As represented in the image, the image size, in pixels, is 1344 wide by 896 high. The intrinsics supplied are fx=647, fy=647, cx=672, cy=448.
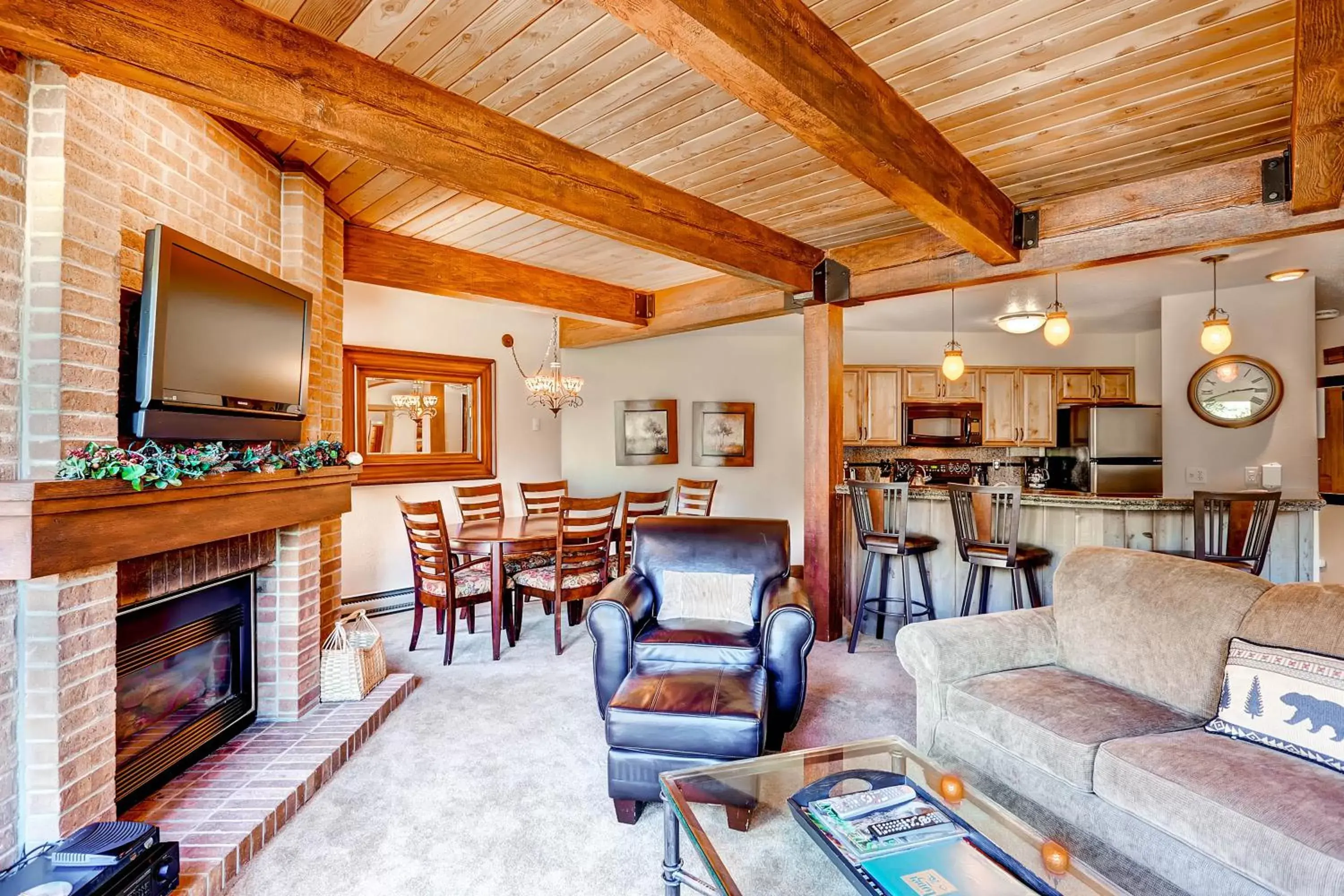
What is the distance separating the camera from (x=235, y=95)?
1.78 meters

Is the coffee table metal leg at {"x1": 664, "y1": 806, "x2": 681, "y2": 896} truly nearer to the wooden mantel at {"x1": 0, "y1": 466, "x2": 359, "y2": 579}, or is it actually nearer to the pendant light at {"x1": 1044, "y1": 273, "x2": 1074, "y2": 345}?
the wooden mantel at {"x1": 0, "y1": 466, "x2": 359, "y2": 579}

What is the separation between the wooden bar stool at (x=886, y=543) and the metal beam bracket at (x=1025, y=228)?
4.72ft

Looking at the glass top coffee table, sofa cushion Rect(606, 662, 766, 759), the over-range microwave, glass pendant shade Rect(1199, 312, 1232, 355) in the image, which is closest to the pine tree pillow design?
the glass top coffee table

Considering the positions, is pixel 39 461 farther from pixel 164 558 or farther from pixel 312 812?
pixel 312 812

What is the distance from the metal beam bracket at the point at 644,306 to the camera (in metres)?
5.35

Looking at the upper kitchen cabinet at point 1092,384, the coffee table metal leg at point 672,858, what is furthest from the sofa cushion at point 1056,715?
the upper kitchen cabinet at point 1092,384

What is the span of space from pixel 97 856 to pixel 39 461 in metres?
1.03

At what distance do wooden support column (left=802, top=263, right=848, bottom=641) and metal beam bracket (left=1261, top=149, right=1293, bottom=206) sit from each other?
6.70 feet

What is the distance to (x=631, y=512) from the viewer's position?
502cm

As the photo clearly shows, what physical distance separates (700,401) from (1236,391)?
4351 millimetres

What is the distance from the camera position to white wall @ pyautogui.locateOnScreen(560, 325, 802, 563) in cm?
654

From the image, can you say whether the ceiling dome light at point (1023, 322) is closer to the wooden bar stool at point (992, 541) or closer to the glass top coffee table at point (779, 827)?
the wooden bar stool at point (992, 541)

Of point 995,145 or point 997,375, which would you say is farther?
point 997,375

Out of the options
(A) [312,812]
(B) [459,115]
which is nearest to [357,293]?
(B) [459,115]
